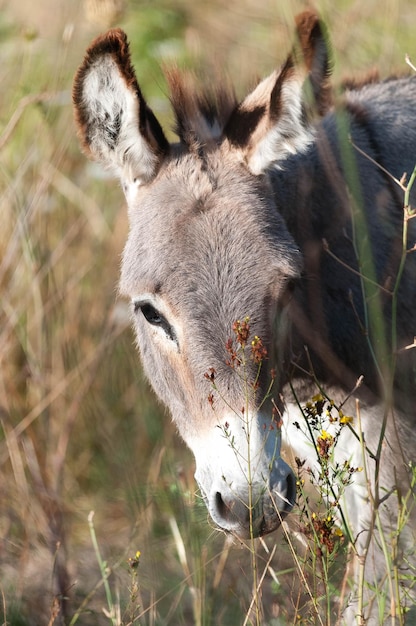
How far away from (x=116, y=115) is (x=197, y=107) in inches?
14.8

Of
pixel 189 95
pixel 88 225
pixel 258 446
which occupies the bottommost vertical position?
pixel 258 446

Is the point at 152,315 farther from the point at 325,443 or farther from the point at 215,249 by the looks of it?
the point at 325,443

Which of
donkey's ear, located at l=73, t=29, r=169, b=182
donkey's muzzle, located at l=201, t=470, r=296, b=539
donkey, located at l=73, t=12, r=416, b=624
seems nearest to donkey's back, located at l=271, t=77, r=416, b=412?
donkey, located at l=73, t=12, r=416, b=624

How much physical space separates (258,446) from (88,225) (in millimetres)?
3802

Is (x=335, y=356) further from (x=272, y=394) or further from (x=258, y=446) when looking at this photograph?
(x=258, y=446)

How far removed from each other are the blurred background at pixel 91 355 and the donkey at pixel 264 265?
16.6 inches

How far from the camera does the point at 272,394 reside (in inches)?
113

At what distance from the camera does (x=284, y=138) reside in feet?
10.5

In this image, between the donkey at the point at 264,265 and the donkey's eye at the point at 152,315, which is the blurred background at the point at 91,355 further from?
the donkey's eye at the point at 152,315

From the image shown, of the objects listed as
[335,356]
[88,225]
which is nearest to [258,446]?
[335,356]

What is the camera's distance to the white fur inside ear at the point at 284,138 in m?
3.14

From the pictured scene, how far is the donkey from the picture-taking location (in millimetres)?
2693

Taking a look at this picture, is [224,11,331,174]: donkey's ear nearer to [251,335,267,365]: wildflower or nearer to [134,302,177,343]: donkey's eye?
[134,302,177,343]: donkey's eye

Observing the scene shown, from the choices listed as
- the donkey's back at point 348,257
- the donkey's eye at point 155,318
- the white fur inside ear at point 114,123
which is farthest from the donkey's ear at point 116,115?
the donkey's eye at point 155,318
